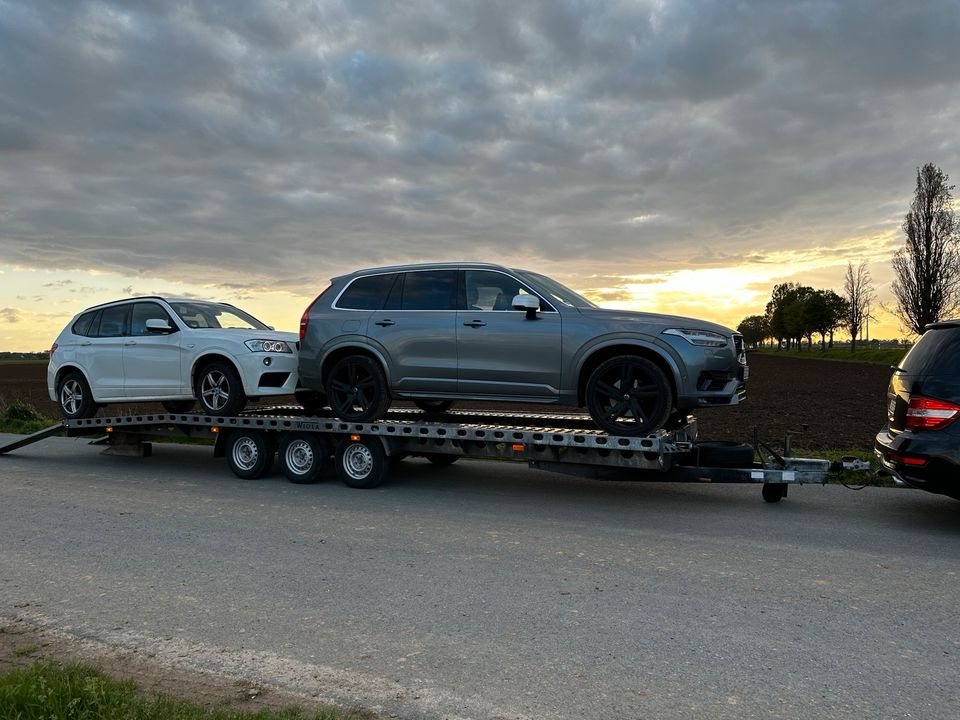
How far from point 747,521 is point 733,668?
3592 mm

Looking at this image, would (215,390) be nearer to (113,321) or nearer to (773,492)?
(113,321)

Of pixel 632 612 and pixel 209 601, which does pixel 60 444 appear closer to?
pixel 209 601

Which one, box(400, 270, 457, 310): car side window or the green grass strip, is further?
box(400, 270, 457, 310): car side window

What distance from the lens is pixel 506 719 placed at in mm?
3578

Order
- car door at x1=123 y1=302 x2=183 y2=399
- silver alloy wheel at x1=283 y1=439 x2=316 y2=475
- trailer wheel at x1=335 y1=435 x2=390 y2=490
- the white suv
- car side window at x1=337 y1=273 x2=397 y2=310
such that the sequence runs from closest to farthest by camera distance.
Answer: trailer wheel at x1=335 y1=435 x2=390 y2=490, car side window at x1=337 y1=273 x2=397 y2=310, silver alloy wheel at x1=283 y1=439 x2=316 y2=475, the white suv, car door at x1=123 y1=302 x2=183 y2=399

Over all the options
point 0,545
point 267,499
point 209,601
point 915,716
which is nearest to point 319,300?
point 267,499

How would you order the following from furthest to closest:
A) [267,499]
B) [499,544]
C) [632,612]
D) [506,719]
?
[267,499] → [499,544] → [632,612] → [506,719]

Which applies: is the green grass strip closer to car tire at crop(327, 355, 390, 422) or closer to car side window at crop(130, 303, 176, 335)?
car tire at crop(327, 355, 390, 422)

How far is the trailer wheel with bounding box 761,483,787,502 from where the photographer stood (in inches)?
329

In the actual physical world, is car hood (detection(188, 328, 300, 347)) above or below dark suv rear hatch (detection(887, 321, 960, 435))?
above

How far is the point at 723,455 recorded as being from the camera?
8.13 m

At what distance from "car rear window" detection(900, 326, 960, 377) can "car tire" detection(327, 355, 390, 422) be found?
5355mm

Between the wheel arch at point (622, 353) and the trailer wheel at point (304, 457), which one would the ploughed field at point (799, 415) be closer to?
the trailer wheel at point (304, 457)

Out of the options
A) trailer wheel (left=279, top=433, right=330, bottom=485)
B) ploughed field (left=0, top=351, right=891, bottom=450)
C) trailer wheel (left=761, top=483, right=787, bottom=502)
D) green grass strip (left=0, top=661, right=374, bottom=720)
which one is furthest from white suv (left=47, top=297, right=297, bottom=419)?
green grass strip (left=0, top=661, right=374, bottom=720)
